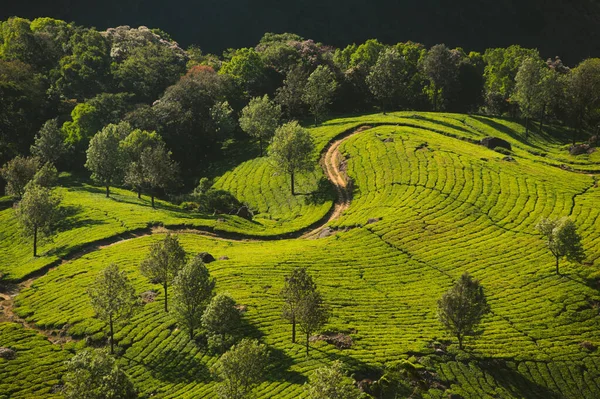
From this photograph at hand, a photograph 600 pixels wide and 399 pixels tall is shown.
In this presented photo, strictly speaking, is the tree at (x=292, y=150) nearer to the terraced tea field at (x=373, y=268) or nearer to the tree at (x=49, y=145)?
the terraced tea field at (x=373, y=268)

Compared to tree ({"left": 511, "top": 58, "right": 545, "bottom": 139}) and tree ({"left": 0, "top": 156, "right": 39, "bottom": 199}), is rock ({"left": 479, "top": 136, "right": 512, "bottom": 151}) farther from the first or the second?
tree ({"left": 0, "top": 156, "right": 39, "bottom": 199})

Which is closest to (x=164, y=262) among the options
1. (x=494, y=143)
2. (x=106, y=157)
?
(x=106, y=157)

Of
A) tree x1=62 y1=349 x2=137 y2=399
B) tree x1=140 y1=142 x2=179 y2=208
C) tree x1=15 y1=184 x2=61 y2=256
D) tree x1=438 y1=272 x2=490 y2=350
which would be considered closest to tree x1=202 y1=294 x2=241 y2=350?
tree x1=62 y1=349 x2=137 y2=399

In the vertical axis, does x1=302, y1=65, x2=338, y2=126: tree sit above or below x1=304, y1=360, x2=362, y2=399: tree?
above

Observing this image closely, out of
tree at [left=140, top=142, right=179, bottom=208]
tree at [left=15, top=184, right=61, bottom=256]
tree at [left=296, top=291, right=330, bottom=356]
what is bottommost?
tree at [left=296, top=291, right=330, bottom=356]

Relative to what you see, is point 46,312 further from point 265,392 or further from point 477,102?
point 477,102

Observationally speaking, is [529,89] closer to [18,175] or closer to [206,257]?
[206,257]

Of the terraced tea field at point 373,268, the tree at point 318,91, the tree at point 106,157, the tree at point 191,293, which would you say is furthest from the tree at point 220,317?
the tree at point 318,91

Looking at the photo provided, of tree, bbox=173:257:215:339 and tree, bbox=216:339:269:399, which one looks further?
tree, bbox=173:257:215:339
